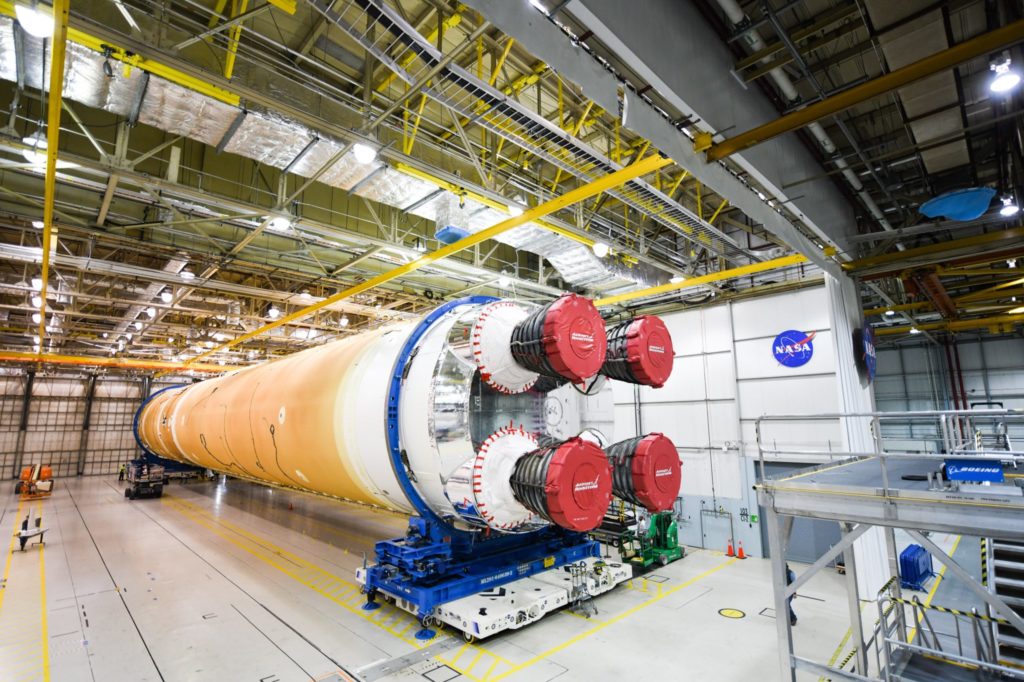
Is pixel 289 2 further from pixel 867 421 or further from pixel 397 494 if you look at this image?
pixel 867 421

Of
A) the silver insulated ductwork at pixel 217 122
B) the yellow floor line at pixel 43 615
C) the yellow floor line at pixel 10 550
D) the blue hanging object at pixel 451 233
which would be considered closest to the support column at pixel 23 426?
the yellow floor line at pixel 10 550

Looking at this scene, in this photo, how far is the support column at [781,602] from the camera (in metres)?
4.83

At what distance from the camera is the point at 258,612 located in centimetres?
747

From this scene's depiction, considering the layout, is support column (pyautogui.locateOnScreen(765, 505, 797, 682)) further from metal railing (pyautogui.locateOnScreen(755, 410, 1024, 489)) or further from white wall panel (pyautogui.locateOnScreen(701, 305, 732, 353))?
white wall panel (pyautogui.locateOnScreen(701, 305, 732, 353))

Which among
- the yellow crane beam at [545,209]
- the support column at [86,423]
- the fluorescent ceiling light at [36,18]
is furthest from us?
the support column at [86,423]

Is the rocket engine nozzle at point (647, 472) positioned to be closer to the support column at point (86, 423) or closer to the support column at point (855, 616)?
the support column at point (855, 616)

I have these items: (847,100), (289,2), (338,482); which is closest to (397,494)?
(338,482)

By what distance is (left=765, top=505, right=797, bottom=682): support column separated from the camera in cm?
483

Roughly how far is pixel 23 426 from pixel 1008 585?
127 feet

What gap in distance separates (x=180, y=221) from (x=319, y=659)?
26.6ft

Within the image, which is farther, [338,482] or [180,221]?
[180,221]

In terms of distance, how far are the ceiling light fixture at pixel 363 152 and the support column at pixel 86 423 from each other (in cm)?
3225

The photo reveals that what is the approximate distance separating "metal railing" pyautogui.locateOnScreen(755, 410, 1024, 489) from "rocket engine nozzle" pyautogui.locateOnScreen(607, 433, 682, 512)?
0.97m

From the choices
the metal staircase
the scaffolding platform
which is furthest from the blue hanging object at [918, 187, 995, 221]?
the metal staircase
